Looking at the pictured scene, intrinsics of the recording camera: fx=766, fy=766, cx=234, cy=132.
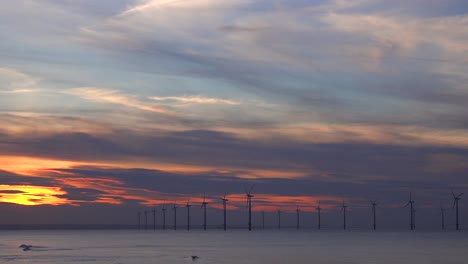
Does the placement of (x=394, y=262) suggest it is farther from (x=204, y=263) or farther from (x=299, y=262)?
(x=204, y=263)

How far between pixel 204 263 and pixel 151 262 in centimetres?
1081

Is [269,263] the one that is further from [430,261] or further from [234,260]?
[430,261]

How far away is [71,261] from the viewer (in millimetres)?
135375

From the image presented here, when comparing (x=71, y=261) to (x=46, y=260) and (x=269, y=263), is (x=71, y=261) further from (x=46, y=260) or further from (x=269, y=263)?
(x=269, y=263)

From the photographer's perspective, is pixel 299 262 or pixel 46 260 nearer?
pixel 299 262

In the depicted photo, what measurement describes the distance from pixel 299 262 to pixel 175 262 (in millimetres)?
21143

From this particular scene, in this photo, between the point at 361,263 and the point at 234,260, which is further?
the point at 234,260

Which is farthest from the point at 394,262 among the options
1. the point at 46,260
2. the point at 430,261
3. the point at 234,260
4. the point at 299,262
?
the point at 46,260

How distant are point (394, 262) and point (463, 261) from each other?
1302 centimetres

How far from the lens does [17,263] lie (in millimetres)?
129250

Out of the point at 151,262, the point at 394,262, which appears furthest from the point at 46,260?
the point at 394,262

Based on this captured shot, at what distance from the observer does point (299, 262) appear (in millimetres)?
130125

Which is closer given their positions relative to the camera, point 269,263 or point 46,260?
point 269,263

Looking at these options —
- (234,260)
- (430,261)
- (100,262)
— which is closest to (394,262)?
(430,261)
